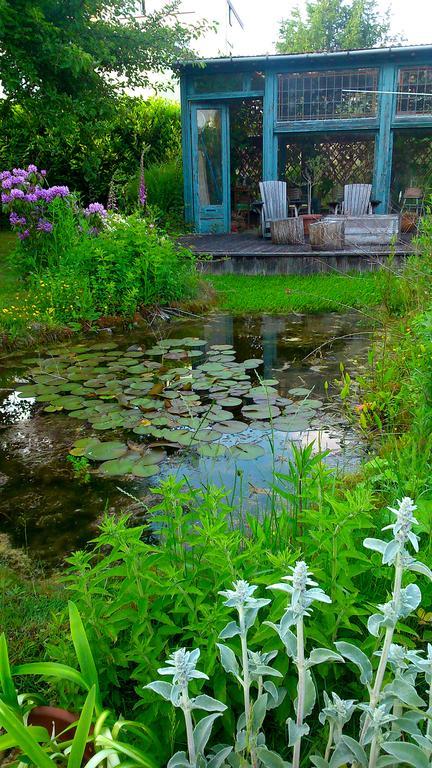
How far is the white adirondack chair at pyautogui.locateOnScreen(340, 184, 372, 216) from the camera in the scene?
9.21 m

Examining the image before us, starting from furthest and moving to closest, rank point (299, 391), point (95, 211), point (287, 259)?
1. point (287, 259)
2. point (95, 211)
3. point (299, 391)

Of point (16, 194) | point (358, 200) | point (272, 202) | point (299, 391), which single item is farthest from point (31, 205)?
point (358, 200)

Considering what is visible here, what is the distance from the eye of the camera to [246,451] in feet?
9.65

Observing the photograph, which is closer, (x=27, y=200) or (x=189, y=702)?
(x=189, y=702)

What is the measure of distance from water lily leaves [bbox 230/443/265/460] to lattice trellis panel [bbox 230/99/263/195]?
402 inches

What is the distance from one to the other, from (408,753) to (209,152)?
32.8 feet

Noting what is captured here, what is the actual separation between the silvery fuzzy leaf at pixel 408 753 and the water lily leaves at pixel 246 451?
2.01 meters

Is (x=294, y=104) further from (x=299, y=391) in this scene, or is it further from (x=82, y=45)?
(x=299, y=391)

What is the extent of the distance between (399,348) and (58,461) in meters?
1.85

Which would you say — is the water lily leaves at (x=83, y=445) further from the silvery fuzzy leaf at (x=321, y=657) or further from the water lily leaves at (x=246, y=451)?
the silvery fuzzy leaf at (x=321, y=657)

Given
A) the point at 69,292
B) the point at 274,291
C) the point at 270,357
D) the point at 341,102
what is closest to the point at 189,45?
the point at 341,102

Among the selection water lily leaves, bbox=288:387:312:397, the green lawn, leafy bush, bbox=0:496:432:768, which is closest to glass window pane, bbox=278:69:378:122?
the green lawn

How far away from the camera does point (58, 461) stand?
2.90 metres

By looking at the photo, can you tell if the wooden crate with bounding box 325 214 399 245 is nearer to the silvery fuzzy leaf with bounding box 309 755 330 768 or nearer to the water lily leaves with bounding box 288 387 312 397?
the water lily leaves with bounding box 288 387 312 397
